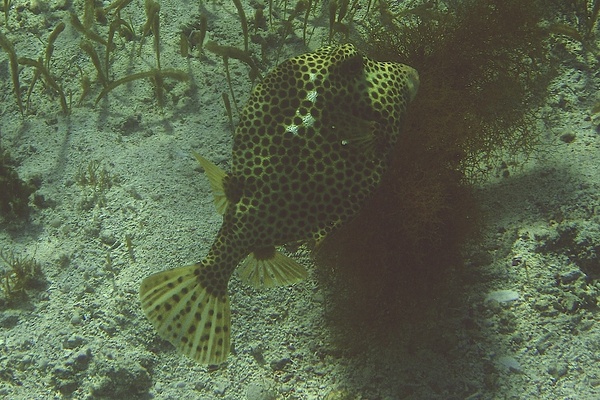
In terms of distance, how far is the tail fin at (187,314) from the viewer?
2.91 meters

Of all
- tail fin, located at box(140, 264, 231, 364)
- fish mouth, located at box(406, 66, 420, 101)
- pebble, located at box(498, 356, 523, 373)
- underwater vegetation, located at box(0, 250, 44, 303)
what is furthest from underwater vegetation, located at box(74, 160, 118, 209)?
pebble, located at box(498, 356, 523, 373)

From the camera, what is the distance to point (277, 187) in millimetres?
2928

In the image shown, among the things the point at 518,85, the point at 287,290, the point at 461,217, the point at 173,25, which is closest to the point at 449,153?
the point at 461,217

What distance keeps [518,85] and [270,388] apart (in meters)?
3.09

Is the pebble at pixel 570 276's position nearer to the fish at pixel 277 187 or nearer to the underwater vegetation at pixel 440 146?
the underwater vegetation at pixel 440 146

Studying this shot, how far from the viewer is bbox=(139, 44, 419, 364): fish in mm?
2922

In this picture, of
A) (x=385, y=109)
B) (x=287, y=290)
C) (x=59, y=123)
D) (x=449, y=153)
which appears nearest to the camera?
(x=385, y=109)

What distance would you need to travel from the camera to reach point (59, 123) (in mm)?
4492

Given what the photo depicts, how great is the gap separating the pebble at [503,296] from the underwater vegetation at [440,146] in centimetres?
29

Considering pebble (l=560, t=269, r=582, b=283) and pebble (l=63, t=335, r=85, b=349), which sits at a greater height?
pebble (l=560, t=269, r=582, b=283)

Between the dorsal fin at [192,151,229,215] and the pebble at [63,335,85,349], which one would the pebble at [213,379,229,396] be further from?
the dorsal fin at [192,151,229,215]

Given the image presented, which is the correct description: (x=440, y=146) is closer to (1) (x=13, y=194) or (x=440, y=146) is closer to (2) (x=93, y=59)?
(2) (x=93, y=59)

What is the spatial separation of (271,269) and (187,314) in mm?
573

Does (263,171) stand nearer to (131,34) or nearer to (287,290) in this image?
(287,290)
